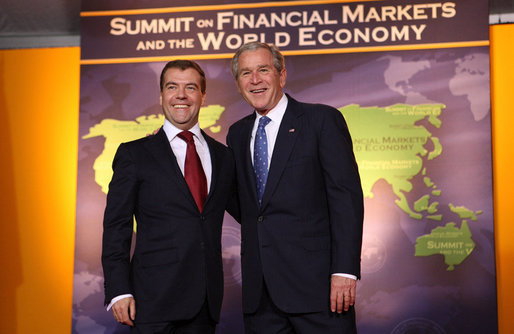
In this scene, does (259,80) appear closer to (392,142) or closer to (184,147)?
(184,147)

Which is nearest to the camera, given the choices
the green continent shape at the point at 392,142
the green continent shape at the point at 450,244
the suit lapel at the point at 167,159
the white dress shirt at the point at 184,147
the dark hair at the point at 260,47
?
the suit lapel at the point at 167,159

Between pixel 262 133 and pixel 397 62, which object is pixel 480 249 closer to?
pixel 397 62

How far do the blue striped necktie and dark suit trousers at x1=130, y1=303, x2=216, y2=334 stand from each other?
52cm

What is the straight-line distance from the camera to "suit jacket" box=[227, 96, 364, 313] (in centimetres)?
238

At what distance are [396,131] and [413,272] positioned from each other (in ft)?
3.26

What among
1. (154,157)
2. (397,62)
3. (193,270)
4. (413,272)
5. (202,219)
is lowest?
(413,272)

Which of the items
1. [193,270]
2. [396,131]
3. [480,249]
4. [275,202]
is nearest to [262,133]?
[275,202]

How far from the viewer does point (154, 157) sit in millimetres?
2475

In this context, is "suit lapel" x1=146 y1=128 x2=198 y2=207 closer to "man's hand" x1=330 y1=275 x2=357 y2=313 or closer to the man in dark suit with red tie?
the man in dark suit with red tie

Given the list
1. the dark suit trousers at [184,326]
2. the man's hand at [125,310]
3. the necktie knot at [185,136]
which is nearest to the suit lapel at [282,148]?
the necktie knot at [185,136]

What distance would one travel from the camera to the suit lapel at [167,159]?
7.95 feet

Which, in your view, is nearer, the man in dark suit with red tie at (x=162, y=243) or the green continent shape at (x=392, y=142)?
the man in dark suit with red tie at (x=162, y=243)

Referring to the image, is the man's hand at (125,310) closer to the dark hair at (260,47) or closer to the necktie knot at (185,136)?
the necktie knot at (185,136)

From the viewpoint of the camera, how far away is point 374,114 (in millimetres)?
4367
